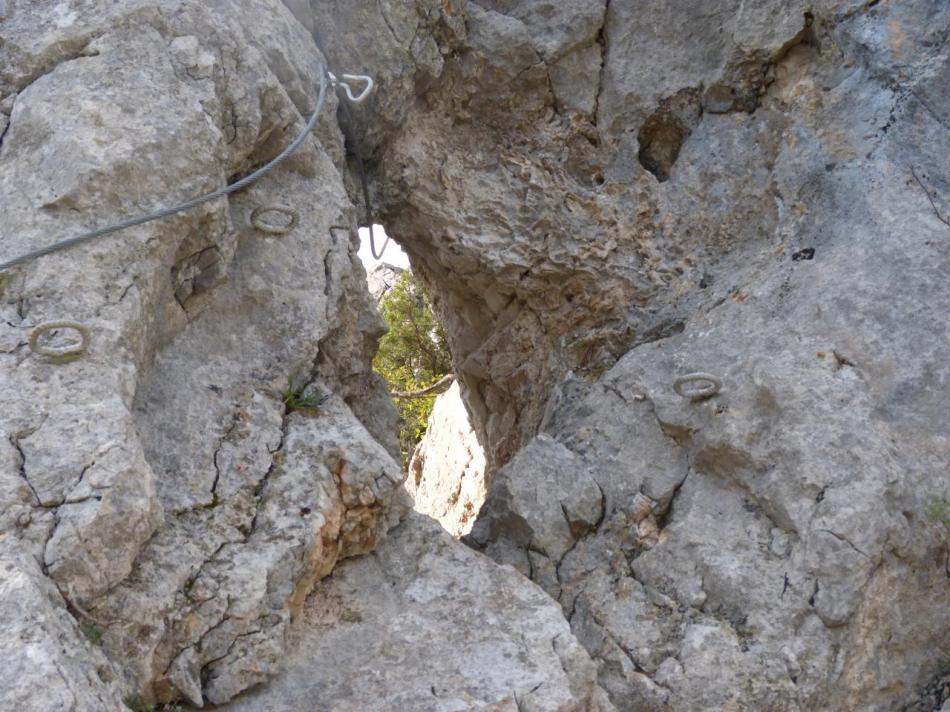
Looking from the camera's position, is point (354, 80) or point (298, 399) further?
point (354, 80)

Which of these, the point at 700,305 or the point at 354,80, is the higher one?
the point at 354,80

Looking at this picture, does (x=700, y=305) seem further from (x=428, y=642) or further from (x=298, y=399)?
(x=428, y=642)

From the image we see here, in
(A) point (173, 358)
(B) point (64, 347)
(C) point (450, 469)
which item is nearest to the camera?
(B) point (64, 347)

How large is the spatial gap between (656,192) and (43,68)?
2910 millimetres

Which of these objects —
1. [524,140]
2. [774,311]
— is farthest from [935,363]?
[524,140]

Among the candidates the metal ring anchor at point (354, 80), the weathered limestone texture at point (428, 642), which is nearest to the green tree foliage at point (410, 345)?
the metal ring anchor at point (354, 80)

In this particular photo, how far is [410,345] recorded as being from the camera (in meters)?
10.6

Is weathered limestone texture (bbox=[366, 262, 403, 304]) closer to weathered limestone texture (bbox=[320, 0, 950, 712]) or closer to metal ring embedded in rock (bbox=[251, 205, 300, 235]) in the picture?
weathered limestone texture (bbox=[320, 0, 950, 712])

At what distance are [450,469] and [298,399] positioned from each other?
15.3ft

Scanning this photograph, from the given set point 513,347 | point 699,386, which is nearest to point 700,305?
point 699,386

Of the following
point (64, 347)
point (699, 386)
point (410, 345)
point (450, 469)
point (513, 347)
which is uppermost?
point (699, 386)

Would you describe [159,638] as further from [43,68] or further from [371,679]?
[43,68]

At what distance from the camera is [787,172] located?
491cm

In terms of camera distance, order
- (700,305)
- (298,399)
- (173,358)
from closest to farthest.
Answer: (173,358) → (298,399) → (700,305)
